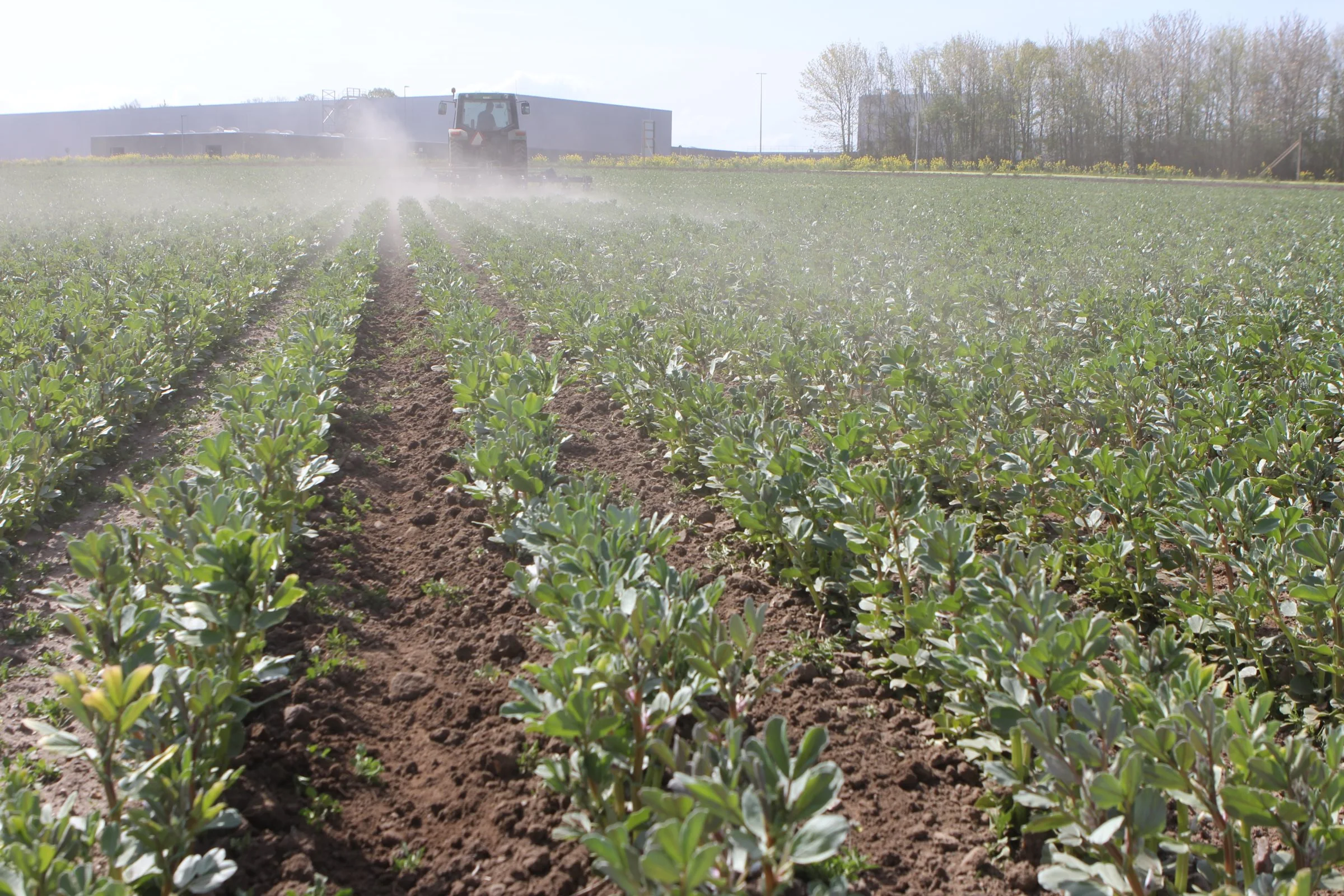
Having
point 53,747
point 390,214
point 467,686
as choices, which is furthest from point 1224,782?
point 390,214

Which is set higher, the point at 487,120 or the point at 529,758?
the point at 487,120

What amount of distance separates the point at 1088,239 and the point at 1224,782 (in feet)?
50.7

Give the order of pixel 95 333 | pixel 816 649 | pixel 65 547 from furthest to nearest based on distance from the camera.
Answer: pixel 95 333, pixel 65 547, pixel 816 649

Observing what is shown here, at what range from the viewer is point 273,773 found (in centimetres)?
273

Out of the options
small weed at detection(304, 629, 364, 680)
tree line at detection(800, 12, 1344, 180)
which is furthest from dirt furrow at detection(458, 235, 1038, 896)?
tree line at detection(800, 12, 1344, 180)

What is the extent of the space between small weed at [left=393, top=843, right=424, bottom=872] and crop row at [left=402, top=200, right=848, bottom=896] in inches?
17.0

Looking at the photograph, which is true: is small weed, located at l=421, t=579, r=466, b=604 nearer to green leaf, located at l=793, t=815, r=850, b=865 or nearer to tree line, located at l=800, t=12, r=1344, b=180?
green leaf, located at l=793, t=815, r=850, b=865

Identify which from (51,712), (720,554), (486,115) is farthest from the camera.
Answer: (486,115)

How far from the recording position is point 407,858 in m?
2.44

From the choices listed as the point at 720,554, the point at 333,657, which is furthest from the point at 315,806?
the point at 720,554

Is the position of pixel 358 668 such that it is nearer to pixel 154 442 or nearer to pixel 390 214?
pixel 154 442

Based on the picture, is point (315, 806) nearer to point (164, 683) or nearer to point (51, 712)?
point (164, 683)

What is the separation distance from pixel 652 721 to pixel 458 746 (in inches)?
40.0

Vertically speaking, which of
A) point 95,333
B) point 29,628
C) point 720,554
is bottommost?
point 29,628
